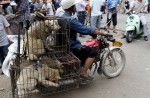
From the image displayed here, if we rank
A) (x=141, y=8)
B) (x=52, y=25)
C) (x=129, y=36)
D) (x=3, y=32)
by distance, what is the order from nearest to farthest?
(x=52, y=25)
(x=3, y=32)
(x=129, y=36)
(x=141, y=8)

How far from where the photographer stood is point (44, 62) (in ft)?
13.7

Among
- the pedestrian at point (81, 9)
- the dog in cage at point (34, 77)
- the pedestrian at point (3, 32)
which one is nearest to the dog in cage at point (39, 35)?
the dog in cage at point (34, 77)

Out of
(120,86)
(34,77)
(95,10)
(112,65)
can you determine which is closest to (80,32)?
(34,77)

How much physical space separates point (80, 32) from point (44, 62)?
2.81 ft

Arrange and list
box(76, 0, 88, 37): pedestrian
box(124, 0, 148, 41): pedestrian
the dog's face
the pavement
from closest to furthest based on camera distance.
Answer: the dog's face
the pavement
box(124, 0, 148, 41): pedestrian
box(76, 0, 88, 37): pedestrian

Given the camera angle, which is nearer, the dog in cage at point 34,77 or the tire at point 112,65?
the dog in cage at point 34,77

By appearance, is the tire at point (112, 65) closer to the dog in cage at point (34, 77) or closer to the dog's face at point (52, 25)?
the dog in cage at point (34, 77)

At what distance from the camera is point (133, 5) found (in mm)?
9172

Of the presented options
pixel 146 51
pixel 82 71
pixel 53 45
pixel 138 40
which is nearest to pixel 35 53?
pixel 53 45

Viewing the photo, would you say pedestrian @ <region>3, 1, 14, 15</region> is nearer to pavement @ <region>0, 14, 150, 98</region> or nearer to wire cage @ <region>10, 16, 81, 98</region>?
pavement @ <region>0, 14, 150, 98</region>

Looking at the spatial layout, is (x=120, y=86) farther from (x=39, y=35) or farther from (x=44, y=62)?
(x=39, y=35)

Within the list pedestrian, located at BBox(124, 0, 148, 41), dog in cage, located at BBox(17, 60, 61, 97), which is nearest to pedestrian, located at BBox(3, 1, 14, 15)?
pedestrian, located at BBox(124, 0, 148, 41)

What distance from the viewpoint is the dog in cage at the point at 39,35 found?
401 centimetres

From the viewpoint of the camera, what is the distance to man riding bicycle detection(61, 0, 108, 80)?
14.9 feet
